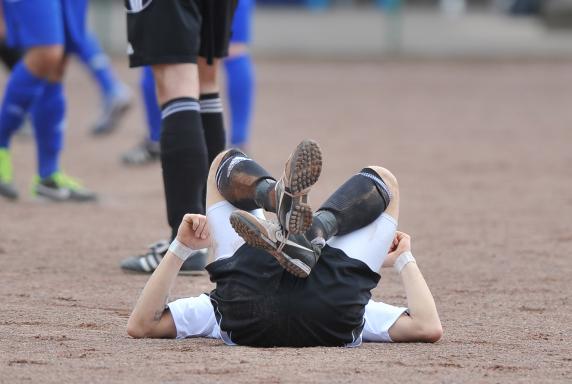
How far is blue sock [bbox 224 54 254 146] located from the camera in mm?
8734

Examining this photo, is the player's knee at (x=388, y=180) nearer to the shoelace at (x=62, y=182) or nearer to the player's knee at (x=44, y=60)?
the player's knee at (x=44, y=60)

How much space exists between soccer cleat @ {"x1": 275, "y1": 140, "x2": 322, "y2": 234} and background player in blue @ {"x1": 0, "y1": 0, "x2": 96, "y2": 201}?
344cm

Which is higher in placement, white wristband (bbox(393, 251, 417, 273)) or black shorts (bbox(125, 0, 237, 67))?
black shorts (bbox(125, 0, 237, 67))

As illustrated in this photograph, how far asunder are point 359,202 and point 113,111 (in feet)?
20.6

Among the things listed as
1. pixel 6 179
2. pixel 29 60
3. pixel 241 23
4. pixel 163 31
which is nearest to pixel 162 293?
pixel 163 31

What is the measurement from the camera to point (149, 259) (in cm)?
509

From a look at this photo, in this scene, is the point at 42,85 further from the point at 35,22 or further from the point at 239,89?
the point at 239,89

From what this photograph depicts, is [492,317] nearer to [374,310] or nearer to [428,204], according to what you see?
[374,310]

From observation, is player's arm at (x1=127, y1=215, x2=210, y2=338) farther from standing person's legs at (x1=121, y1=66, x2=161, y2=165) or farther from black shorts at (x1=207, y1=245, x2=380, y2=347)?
standing person's legs at (x1=121, y1=66, x2=161, y2=165)

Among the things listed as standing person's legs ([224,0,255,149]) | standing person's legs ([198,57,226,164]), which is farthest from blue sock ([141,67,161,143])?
standing person's legs ([198,57,226,164])

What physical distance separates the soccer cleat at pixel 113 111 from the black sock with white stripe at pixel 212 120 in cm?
464

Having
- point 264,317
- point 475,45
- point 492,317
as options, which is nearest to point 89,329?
point 264,317

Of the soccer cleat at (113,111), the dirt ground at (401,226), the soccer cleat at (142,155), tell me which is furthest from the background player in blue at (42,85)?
the soccer cleat at (113,111)

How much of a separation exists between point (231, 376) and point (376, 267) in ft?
2.30
